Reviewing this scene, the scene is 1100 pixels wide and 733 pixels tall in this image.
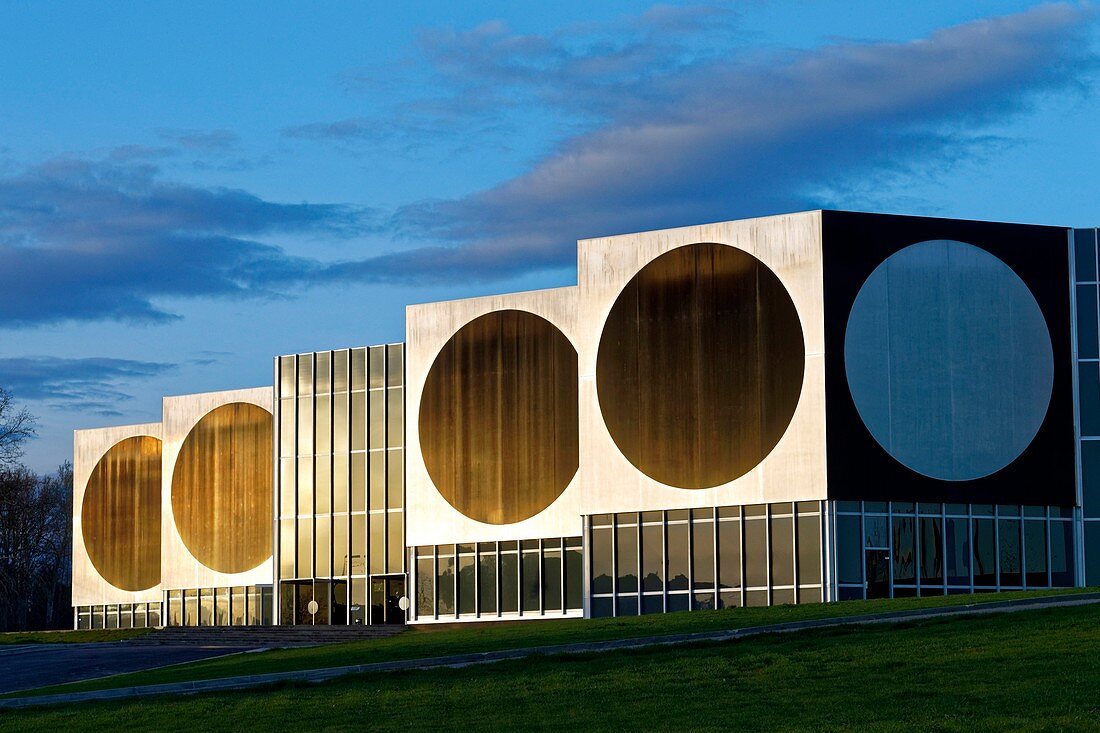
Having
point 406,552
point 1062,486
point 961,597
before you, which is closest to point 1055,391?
point 1062,486

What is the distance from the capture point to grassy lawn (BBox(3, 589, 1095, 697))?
4134cm

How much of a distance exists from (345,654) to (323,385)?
30.0m

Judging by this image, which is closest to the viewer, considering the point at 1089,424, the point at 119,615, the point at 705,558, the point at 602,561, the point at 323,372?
the point at 705,558

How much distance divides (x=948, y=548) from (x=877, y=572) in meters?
2.85

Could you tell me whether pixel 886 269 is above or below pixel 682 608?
above

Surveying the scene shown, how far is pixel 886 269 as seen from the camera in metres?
55.4

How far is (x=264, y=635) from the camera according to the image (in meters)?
60.4

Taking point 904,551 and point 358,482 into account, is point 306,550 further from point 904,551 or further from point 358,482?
point 904,551

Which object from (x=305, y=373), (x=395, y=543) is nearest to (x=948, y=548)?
(x=395, y=543)

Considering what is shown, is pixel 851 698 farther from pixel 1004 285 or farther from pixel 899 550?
pixel 1004 285

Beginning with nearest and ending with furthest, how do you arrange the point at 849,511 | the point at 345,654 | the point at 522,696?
the point at 522,696 → the point at 345,654 → the point at 849,511

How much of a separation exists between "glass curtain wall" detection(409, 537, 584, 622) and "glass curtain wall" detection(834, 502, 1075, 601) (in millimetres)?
11090

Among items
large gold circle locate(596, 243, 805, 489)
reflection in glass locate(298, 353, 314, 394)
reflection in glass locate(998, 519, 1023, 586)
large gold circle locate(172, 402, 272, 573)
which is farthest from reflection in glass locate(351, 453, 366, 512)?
reflection in glass locate(998, 519, 1023, 586)

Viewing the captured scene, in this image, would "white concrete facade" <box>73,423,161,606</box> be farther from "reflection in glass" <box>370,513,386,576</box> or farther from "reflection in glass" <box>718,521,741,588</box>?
"reflection in glass" <box>718,521,741,588</box>
